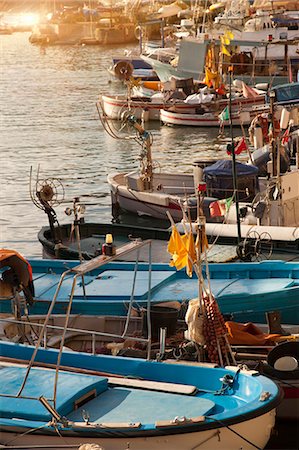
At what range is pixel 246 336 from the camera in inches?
682

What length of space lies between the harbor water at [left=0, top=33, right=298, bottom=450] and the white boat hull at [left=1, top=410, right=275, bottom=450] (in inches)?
77.6

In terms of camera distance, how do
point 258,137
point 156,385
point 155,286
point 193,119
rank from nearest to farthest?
1. point 156,385
2. point 155,286
3. point 258,137
4. point 193,119

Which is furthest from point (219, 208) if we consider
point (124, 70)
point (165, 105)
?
point (124, 70)

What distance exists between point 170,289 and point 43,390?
579cm

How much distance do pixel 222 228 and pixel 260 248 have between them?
182cm

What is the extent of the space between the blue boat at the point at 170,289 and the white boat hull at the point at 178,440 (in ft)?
16.1

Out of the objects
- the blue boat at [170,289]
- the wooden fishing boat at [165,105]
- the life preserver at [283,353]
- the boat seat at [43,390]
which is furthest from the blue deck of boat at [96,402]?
the wooden fishing boat at [165,105]

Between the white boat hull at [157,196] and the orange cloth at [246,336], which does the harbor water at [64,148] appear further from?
the orange cloth at [246,336]

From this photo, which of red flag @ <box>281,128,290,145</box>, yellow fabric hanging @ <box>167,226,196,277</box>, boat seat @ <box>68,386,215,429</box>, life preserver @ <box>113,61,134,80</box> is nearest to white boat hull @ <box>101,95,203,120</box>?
→ life preserver @ <box>113,61,134,80</box>

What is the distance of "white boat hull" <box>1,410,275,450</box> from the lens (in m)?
13.6

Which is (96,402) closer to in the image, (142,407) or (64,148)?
(142,407)

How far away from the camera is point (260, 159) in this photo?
97.5ft

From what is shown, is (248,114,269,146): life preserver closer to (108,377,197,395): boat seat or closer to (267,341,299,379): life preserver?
(267,341,299,379): life preserver

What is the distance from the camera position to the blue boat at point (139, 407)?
13.6 metres
